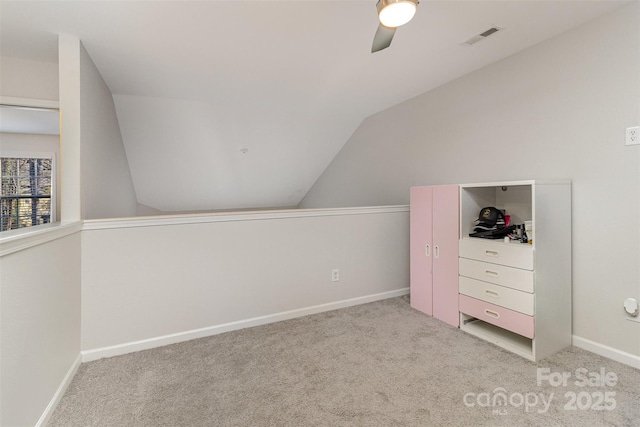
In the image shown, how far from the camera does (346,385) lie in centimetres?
172

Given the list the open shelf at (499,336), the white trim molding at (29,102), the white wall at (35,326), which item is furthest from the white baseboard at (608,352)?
the white trim molding at (29,102)

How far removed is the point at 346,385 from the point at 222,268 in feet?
4.35

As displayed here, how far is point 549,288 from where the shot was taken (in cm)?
208

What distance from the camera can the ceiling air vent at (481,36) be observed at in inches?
85.2

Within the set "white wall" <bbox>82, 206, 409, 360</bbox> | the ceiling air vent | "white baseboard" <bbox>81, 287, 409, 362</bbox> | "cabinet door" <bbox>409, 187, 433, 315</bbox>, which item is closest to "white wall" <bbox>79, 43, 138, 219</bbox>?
"white wall" <bbox>82, 206, 409, 360</bbox>

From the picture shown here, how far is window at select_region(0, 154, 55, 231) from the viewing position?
11.2ft

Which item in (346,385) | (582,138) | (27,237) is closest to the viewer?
(27,237)

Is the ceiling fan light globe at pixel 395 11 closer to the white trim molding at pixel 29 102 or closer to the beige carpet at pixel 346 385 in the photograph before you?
the beige carpet at pixel 346 385

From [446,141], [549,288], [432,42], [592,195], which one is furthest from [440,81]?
[549,288]

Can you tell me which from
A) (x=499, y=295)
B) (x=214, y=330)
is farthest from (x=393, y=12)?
(x=214, y=330)

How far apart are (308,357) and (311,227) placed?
1161 millimetres

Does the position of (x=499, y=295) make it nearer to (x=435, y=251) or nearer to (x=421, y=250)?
(x=435, y=251)

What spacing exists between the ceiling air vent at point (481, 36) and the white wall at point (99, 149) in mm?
2901

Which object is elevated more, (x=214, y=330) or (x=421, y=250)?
(x=421, y=250)
